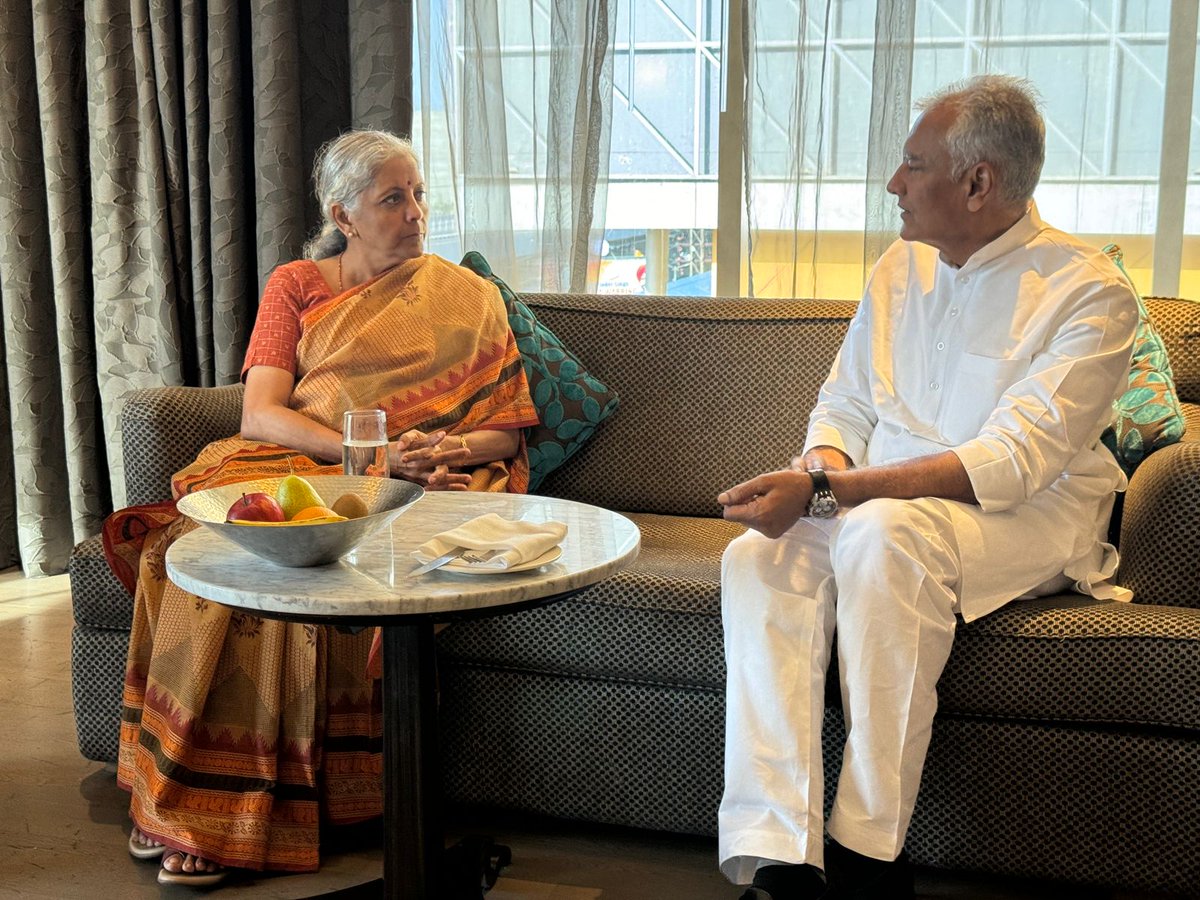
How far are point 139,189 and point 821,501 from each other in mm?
2333

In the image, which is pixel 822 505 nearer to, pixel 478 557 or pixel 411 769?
pixel 478 557

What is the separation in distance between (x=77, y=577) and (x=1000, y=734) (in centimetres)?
153

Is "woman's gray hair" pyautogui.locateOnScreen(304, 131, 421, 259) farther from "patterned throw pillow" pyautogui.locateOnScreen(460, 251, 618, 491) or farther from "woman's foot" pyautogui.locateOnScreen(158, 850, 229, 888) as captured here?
"woman's foot" pyautogui.locateOnScreen(158, 850, 229, 888)

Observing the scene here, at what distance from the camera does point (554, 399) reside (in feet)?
8.13

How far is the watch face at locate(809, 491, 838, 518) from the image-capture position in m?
1.83

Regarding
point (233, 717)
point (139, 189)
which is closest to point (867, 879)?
point (233, 717)

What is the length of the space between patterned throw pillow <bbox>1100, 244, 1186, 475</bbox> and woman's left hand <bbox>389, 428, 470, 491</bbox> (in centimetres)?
109

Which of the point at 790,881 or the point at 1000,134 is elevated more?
the point at 1000,134

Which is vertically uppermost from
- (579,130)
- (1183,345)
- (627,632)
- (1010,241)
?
(579,130)

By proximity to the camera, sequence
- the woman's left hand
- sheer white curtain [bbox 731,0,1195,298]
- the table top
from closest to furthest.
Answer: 1. the table top
2. the woman's left hand
3. sheer white curtain [bbox 731,0,1195,298]

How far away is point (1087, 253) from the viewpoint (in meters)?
1.95

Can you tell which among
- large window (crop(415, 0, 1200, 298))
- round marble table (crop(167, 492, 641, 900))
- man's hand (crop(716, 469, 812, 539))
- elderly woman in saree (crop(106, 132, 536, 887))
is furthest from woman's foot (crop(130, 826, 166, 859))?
large window (crop(415, 0, 1200, 298))

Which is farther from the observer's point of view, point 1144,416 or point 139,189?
point 139,189

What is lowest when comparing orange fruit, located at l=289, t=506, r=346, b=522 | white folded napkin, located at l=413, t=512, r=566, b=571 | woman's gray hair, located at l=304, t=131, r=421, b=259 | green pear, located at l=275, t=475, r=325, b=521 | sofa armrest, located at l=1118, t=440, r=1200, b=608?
sofa armrest, located at l=1118, t=440, r=1200, b=608
